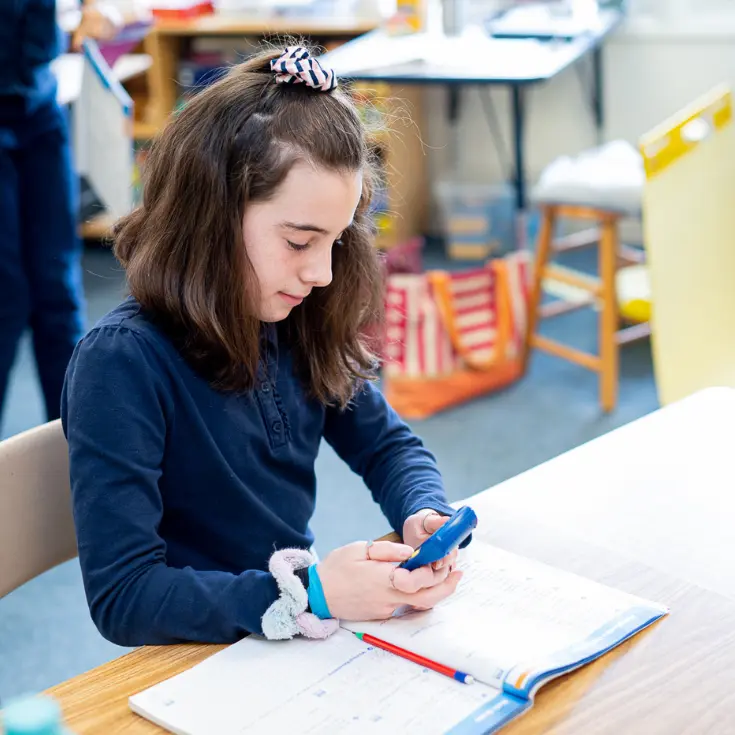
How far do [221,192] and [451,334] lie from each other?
6.21ft

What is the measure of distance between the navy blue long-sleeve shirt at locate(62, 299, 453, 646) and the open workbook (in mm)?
67

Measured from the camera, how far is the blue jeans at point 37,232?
7.26ft

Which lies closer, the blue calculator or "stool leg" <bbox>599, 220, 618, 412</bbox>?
the blue calculator

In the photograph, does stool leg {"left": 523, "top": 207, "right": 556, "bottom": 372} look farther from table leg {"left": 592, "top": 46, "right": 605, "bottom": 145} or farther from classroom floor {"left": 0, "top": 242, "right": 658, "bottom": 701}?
table leg {"left": 592, "top": 46, "right": 605, "bottom": 145}

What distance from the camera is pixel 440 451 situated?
104 inches

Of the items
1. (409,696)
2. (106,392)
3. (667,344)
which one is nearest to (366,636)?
(409,696)

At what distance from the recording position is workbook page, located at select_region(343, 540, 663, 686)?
0.84 meters

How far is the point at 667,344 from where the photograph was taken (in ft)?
6.82

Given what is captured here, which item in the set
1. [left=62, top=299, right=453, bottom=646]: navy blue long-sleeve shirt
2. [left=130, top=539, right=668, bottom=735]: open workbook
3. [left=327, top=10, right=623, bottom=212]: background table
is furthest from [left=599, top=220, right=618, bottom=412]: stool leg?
[left=130, top=539, right=668, bottom=735]: open workbook

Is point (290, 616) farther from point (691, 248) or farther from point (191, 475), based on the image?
point (691, 248)

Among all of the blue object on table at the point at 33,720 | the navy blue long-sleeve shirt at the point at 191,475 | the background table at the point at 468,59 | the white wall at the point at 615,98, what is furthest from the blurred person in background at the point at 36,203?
the white wall at the point at 615,98

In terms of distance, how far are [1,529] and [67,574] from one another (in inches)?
47.3

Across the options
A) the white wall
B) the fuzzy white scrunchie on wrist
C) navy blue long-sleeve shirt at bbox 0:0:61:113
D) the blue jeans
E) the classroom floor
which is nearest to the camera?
the fuzzy white scrunchie on wrist

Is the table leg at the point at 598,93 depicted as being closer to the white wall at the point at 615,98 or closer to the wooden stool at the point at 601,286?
the white wall at the point at 615,98
